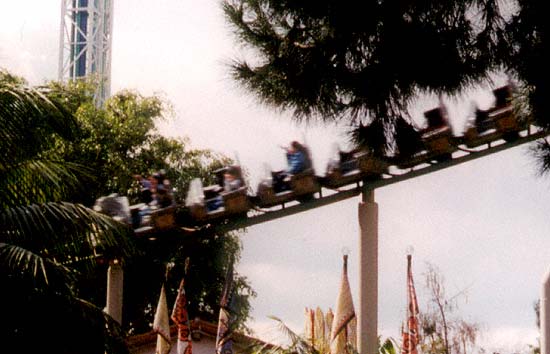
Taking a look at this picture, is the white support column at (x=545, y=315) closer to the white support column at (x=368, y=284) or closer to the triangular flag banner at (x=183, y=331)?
the white support column at (x=368, y=284)

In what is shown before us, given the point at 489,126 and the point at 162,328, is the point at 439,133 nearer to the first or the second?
the point at 489,126

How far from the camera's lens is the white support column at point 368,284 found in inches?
413

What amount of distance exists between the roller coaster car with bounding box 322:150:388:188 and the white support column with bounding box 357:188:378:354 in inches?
18.3

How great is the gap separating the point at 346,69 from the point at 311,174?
16.8ft

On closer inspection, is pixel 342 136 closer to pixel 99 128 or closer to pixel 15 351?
pixel 15 351

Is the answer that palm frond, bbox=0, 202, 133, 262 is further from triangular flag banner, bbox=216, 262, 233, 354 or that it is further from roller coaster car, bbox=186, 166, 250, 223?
triangular flag banner, bbox=216, 262, 233, 354

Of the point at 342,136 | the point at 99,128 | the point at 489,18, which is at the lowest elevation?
the point at 342,136

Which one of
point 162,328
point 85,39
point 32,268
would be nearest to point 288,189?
point 162,328

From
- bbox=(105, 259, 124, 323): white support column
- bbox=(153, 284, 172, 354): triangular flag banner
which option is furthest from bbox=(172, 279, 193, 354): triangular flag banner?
bbox=(105, 259, 124, 323): white support column

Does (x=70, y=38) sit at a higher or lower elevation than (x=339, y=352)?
higher

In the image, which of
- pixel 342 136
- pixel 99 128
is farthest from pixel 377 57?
pixel 99 128

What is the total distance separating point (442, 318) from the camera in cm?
1889

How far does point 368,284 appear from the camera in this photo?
1067 centimetres

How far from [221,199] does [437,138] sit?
2.78m
